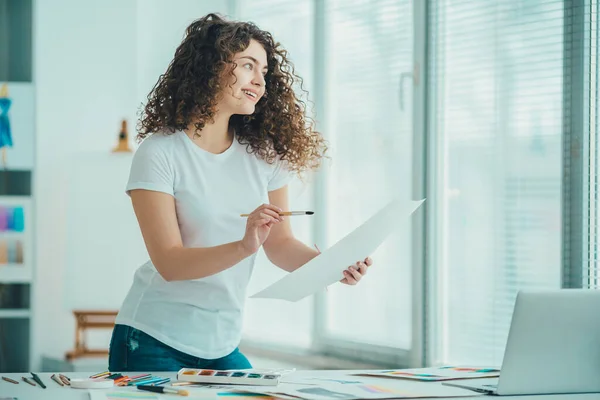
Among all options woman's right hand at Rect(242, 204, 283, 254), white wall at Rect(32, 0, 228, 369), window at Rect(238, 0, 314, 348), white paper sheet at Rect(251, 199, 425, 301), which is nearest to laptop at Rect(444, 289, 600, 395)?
white paper sheet at Rect(251, 199, 425, 301)

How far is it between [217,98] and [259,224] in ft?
1.39

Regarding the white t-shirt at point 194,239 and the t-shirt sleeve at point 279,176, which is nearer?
the white t-shirt at point 194,239

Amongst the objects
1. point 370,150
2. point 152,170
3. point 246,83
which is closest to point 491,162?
point 370,150

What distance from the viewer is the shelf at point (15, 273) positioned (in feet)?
12.2

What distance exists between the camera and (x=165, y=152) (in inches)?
74.7

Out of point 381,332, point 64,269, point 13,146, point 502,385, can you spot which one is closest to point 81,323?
point 64,269

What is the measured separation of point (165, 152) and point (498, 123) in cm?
162

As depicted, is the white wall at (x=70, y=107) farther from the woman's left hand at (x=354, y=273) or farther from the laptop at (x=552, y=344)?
the laptop at (x=552, y=344)

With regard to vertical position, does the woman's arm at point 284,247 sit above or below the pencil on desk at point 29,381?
above

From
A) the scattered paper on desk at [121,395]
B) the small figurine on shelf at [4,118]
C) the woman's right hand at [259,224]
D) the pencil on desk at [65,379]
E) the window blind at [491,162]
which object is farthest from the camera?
the small figurine on shelf at [4,118]

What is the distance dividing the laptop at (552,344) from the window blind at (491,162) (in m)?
1.34

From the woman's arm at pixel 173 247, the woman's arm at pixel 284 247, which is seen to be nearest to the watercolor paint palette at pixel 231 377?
the woman's arm at pixel 173 247

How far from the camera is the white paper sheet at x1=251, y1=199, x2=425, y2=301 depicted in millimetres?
1617

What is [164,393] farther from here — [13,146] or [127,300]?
[13,146]
